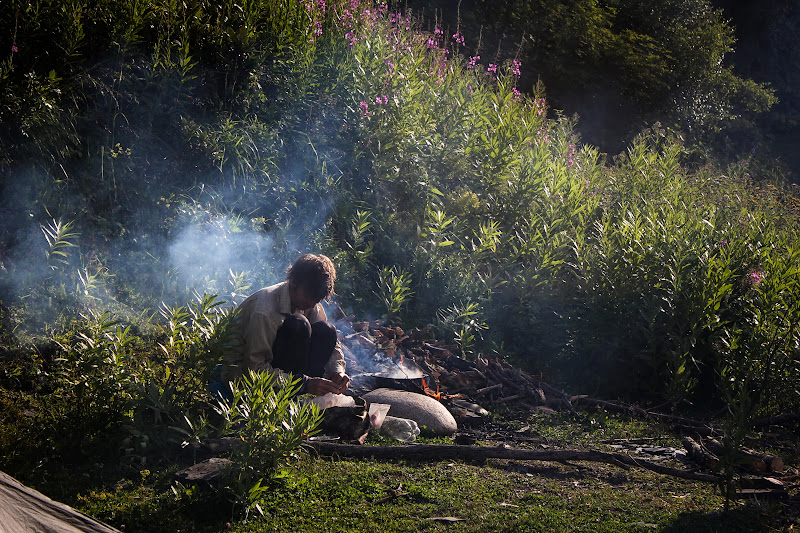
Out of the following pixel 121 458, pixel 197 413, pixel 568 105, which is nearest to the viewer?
pixel 121 458

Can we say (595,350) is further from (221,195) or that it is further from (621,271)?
(221,195)

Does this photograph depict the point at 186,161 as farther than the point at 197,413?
Yes

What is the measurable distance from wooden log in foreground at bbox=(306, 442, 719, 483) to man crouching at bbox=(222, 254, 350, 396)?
0.39 m

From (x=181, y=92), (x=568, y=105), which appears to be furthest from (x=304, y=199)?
(x=568, y=105)

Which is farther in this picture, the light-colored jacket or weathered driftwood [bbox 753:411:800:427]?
weathered driftwood [bbox 753:411:800:427]

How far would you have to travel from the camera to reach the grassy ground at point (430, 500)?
346cm

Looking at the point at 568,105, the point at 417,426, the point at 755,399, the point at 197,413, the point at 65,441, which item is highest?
the point at 568,105

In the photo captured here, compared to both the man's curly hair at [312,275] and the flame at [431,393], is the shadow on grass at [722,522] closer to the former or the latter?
→ the flame at [431,393]

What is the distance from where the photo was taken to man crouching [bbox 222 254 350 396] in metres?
4.33

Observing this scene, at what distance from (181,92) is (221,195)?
41.8 inches

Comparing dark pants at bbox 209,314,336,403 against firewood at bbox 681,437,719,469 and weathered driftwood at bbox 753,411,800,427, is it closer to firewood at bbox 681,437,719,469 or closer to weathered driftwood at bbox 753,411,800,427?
firewood at bbox 681,437,719,469

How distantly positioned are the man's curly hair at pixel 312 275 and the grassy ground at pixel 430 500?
1.08 m

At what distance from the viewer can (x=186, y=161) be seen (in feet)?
21.7

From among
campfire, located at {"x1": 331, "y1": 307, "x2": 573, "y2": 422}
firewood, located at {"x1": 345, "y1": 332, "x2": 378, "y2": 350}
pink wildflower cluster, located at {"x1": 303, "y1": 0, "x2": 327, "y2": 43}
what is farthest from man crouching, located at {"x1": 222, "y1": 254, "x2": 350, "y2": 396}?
pink wildflower cluster, located at {"x1": 303, "y1": 0, "x2": 327, "y2": 43}
